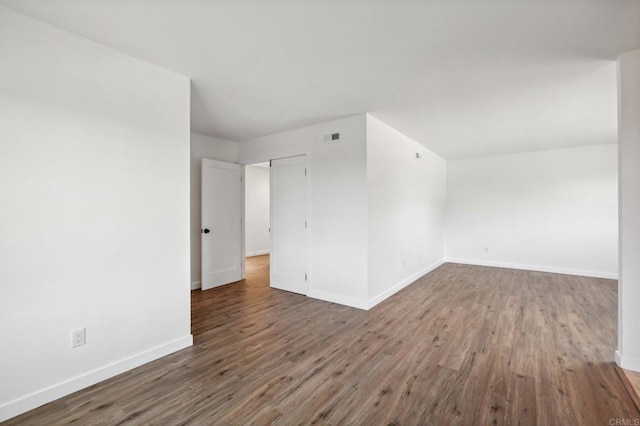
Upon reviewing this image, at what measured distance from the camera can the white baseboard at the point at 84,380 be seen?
1.77 metres

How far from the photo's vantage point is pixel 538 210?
19.9ft

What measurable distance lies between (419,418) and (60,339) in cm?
253

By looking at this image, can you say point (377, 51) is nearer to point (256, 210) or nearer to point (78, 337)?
point (78, 337)

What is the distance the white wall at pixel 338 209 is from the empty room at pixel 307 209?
3cm

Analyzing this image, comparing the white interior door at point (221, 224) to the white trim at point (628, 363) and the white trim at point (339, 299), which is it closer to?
the white trim at point (339, 299)

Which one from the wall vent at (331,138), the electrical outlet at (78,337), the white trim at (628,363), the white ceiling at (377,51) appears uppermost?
the white ceiling at (377,51)

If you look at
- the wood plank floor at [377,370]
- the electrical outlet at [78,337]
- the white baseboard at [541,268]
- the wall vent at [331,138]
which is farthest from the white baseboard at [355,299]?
the white baseboard at [541,268]

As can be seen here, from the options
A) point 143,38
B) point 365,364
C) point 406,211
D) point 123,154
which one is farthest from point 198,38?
point 406,211

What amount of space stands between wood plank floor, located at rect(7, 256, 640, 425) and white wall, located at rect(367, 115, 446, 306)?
0.70 metres

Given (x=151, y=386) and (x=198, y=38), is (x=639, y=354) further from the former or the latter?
(x=198, y=38)

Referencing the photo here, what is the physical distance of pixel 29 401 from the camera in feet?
5.96

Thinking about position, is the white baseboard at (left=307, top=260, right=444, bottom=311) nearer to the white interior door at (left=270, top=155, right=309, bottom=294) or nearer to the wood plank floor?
the wood plank floor

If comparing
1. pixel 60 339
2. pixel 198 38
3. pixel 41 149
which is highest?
pixel 198 38

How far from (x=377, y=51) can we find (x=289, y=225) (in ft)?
9.60
